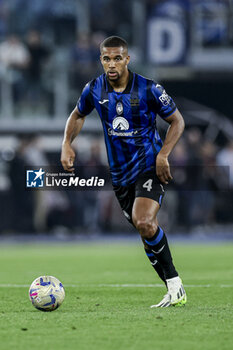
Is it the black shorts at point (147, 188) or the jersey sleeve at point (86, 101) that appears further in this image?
the jersey sleeve at point (86, 101)

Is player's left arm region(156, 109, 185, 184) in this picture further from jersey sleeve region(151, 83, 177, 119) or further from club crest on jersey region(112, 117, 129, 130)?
club crest on jersey region(112, 117, 129, 130)

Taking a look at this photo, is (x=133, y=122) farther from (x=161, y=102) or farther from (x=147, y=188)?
(x=147, y=188)

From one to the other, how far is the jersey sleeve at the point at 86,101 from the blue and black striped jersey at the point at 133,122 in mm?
119

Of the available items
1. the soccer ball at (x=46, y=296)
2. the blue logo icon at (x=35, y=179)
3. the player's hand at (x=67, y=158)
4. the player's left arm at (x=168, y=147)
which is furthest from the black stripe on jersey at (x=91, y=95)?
the soccer ball at (x=46, y=296)

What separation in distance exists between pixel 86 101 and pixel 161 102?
0.74 metres

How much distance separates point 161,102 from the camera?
7023 mm

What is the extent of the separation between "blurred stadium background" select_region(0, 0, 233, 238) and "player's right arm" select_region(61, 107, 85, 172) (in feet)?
32.6

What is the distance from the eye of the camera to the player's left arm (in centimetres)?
692

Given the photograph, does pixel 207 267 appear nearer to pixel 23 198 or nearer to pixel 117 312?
pixel 117 312

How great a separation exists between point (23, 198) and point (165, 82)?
29.9 feet

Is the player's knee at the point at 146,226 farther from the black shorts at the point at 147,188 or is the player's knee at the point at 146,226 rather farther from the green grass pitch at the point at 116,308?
the green grass pitch at the point at 116,308

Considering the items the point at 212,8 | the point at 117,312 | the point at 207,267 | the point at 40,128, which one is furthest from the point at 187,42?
the point at 117,312

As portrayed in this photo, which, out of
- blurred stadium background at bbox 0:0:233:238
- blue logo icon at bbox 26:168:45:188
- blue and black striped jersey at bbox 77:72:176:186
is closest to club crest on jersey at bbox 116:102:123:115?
blue and black striped jersey at bbox 77:72:176:186

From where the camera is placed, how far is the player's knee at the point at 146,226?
6.86m
